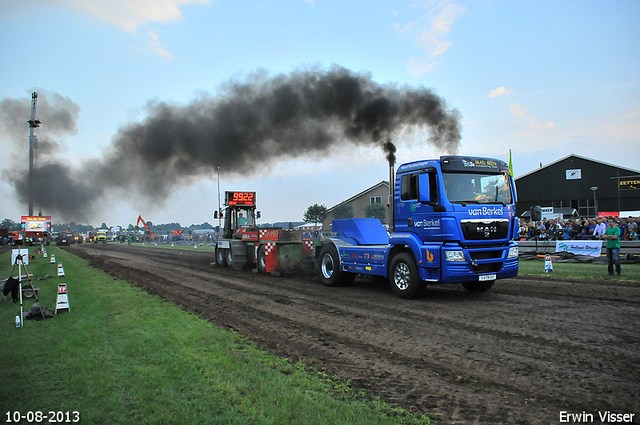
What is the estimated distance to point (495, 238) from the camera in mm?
8672

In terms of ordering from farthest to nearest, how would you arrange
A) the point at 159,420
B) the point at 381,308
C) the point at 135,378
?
the point at 381,308
the point at 135,378
the point at 159,420

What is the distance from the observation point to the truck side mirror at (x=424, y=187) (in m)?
8.59

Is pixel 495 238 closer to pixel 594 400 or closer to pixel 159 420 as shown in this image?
pixel 594 400

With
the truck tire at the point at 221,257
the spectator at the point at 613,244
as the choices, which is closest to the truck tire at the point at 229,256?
the truck tire at the point at 221,257

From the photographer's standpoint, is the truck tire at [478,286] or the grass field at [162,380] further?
the truck tire at [478,286]

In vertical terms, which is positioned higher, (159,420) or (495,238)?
(495,238)

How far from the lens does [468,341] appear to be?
5.77 m

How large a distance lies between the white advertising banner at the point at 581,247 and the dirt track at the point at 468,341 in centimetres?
653

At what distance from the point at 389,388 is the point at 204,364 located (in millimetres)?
2286

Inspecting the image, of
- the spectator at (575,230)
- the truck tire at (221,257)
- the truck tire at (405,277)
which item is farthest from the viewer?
the truck tire at (221,257)

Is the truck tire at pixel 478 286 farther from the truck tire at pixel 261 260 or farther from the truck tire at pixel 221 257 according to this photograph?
the truck tire at pixel 221 257

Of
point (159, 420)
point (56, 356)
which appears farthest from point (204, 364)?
point (56, 356)

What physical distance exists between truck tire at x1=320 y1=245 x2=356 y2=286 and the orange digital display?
27.4ft

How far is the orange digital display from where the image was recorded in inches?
761
